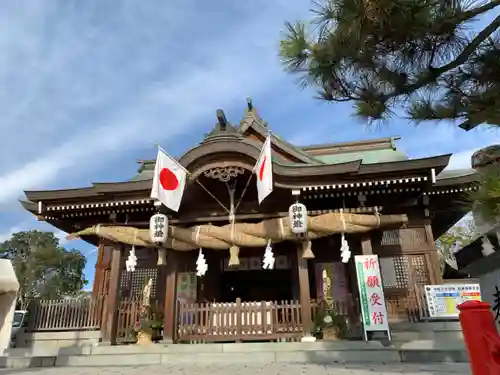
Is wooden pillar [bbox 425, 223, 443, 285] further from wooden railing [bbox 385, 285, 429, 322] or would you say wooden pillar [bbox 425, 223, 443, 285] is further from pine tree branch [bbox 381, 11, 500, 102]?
pine tree branch [bbox 381, 11, 500, 102]

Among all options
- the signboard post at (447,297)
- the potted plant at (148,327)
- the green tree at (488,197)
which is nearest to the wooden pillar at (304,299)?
the signboard post at (447,297)

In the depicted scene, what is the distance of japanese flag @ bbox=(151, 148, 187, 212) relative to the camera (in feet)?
31.8

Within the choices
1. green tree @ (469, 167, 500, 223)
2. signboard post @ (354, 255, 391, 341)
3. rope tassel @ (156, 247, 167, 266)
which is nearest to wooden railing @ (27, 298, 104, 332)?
rope tassel @ (156, 247, 167, 266)

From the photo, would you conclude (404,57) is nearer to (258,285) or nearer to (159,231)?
(159,231)

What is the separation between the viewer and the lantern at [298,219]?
9.52 meters

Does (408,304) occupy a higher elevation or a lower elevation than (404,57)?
lower

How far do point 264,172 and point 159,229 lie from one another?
308 centimetres

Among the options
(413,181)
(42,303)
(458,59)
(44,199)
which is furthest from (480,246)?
(42,303)

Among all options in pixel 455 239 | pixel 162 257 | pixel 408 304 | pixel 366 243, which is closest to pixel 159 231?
pixel 162 257

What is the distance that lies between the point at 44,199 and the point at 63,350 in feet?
13.7

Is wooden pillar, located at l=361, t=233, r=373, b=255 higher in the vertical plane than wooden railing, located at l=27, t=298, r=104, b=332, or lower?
higher

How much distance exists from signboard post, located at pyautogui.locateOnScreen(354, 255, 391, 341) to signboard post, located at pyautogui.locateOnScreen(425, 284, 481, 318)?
1612 mm

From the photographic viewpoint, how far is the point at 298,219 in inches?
377

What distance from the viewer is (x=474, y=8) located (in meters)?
4.35
